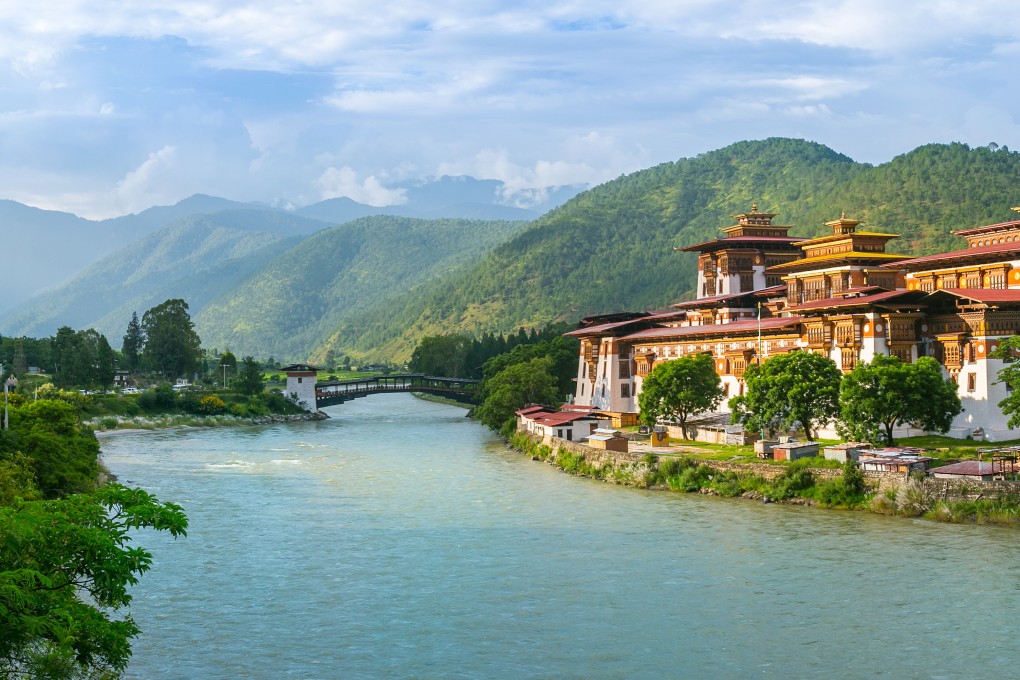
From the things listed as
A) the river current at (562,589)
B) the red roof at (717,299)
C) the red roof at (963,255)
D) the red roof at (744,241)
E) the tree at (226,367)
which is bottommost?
the river current at (562,589)

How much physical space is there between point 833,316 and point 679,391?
11.9 m

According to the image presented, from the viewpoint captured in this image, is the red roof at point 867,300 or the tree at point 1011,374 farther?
the red roof at point 867,300

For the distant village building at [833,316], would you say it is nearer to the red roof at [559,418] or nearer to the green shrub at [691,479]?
the red roof at [559,418]

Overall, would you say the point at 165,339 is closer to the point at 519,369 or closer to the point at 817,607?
the point at 519,369

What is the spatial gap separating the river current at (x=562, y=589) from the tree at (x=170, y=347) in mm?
97614

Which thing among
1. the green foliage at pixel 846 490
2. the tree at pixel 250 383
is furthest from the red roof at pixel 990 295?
the tree at pixel 250 383

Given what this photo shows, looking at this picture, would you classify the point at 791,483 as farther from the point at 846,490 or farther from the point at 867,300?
the point at 867,300

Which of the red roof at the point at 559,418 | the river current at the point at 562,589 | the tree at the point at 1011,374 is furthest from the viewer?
the red roof at the point at 559,418

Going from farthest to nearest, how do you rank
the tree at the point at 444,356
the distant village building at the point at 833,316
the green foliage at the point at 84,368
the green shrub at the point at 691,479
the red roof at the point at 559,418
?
the tree at the point at 444,356 → the green foliage at the point at 84,368 → the red roof at the point at 559,418 → the distant village building at the point at 833,316 → the green shrub at the point at 691,479

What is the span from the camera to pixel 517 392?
106250 millimetres

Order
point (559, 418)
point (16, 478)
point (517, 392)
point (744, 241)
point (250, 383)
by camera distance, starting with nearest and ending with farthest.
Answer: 1. point (16, 478)
2. point (559, 418)
3. point (517, 392)
4. point (744, 241)
5. point (250, 383)

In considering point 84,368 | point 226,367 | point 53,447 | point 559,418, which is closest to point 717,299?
point 559,418

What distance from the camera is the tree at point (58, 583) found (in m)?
22.5

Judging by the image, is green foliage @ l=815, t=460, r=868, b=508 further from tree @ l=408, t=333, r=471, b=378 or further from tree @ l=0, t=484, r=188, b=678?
tree @ l=408, t=333, r=471, b=378
